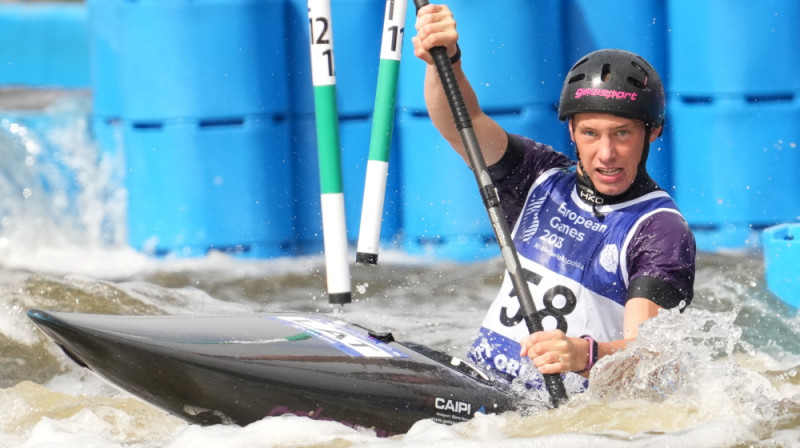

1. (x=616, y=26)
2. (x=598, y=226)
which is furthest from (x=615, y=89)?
(x=616, y=26)

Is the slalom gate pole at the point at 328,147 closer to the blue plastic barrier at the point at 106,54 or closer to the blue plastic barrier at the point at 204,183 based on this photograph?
the blue plastic barrier at the point at 204,183

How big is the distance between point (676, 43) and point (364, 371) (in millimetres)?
3343

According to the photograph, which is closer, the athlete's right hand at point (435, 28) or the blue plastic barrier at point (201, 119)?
the athlete's right hand at point (435, 28)

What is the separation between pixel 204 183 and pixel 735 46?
2.76 meters

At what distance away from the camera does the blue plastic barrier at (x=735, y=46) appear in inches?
227

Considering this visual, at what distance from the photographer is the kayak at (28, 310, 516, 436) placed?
306cm

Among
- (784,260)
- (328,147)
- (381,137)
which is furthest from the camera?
(784,260)

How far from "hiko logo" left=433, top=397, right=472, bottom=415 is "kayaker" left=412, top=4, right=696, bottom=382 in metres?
0.25

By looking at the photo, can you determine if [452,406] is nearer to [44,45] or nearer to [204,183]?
[204,183]

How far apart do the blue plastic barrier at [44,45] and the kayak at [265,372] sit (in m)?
6.23

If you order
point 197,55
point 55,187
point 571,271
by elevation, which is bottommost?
point 571,271

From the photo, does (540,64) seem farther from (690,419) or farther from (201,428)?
(201,428)

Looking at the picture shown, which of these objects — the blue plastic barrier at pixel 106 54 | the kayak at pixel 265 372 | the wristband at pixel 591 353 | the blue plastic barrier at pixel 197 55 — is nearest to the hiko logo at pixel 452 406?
the kayak at pixel 265 372

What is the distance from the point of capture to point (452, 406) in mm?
3309
